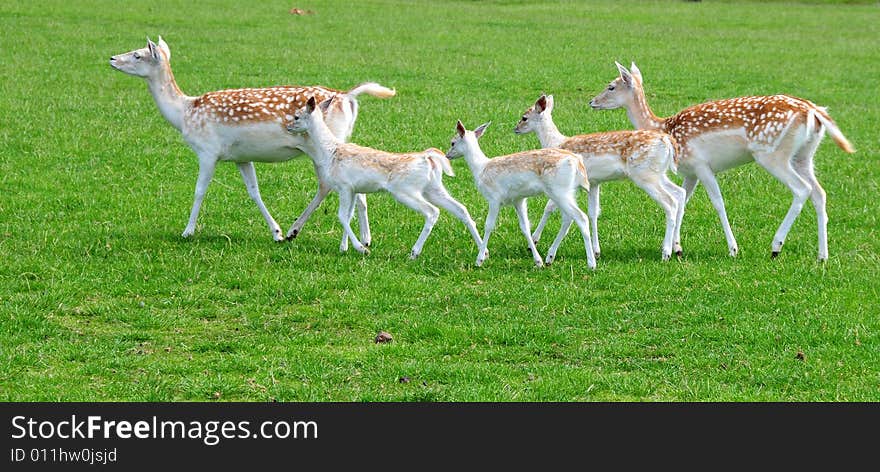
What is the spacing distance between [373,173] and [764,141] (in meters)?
3.27

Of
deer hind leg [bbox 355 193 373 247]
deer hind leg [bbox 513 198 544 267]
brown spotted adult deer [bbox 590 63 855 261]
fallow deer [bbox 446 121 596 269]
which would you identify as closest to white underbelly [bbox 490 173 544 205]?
fallow deer [bbox 446 121 596 269]

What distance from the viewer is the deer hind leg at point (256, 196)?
10.8 meters

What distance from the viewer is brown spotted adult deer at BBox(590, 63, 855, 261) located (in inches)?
395

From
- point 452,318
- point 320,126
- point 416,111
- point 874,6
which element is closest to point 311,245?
point 320,126

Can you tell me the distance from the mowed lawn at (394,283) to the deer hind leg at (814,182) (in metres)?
0.22

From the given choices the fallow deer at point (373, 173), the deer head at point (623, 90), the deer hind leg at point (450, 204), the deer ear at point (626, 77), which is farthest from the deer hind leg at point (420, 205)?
the deer ear at point (626, 77)

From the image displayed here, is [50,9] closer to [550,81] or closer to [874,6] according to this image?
[550,81]

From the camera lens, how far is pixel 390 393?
23.5 feet

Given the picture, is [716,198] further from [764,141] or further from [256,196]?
[256,196]

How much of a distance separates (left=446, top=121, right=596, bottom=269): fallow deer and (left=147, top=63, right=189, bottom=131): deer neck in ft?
8.68

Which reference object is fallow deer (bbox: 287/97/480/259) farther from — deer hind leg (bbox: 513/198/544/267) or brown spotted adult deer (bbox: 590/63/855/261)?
brown spotted adult deer (bbox: 590/63/855/261)

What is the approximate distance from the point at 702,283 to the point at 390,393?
10.7ft

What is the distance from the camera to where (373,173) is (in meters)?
9.88

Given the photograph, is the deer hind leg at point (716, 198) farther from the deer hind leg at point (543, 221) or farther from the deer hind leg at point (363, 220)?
the deer hind leg at point (363, 220)
